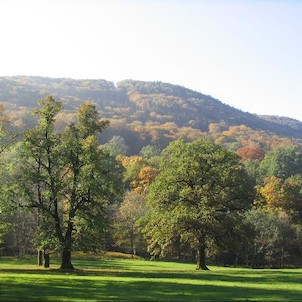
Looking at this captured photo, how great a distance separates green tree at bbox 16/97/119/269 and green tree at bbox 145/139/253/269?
8.11 meters

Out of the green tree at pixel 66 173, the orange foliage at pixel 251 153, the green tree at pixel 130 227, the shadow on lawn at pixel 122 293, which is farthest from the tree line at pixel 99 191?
the orange foliage at pixel 251 153

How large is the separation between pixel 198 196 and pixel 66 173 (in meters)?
14.0

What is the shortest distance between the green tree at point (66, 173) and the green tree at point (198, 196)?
8.11 metres

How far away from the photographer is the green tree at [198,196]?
4775 centimetres

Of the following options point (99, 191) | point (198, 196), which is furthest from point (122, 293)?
point (198, 196)

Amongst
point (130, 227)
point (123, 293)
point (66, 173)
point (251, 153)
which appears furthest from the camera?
point (251, 153)

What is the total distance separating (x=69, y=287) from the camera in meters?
25.2

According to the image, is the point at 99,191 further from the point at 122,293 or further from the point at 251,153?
the point at 251,153

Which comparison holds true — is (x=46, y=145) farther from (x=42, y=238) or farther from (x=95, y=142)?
(x=42, y=238)

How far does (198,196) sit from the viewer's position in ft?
160

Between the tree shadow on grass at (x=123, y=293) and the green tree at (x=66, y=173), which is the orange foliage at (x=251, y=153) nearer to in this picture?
the green tree at (x=66, y=173)

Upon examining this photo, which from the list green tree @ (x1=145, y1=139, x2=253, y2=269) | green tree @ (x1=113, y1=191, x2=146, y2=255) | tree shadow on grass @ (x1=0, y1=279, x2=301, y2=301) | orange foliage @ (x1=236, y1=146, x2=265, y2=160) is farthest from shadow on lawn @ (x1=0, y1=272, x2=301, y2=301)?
orange foliage @ (x1=236, y1=146, x2=265, y2=160)

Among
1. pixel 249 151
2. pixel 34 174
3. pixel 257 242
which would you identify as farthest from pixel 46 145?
pixel 249 151

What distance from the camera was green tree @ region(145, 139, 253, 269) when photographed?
47.8 m
